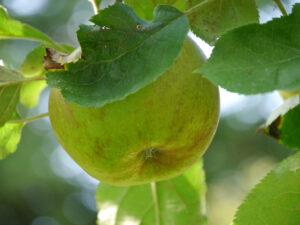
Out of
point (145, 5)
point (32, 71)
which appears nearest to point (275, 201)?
point (145, 5)

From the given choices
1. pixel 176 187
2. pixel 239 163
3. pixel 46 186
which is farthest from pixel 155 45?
pixel 239 163

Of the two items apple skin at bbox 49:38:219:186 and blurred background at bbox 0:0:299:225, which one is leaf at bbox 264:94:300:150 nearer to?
apple skin at bbox 49:38:219:186

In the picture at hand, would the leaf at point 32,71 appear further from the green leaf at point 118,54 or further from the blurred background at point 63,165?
the blurred background at point 63,165

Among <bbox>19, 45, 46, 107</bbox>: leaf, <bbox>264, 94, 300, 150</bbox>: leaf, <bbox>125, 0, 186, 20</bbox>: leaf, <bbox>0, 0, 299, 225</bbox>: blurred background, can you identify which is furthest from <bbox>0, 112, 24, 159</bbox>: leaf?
<bbox>0, 0, 299, 225</bbox>: blurred background

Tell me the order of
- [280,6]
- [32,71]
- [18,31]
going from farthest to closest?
[32,71] < [18,31] < [280,6]

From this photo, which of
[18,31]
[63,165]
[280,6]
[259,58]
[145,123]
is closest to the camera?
[259,58]

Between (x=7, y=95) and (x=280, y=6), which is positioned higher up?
(x=280, y=6)

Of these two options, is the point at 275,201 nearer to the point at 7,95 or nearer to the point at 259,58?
the point at 259,58
